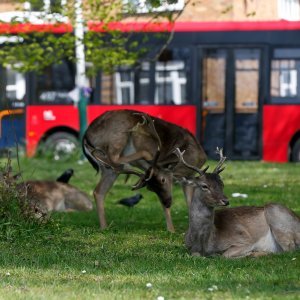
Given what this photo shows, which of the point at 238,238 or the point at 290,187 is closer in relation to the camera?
the point at 238,238

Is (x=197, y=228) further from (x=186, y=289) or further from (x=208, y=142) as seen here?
(x=208, y=142)

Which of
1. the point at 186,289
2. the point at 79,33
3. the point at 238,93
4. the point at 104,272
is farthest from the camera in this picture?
the point at 238,93

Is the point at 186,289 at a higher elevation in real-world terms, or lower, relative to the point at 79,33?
lower

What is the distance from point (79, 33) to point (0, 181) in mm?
13055

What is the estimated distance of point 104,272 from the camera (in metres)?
9.55

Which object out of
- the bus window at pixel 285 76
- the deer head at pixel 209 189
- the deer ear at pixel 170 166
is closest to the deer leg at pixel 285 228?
the deer head at pixel 209 189

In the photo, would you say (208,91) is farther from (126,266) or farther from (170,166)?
(126,266)

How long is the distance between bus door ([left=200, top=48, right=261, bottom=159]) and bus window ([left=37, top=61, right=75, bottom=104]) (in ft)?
10.7

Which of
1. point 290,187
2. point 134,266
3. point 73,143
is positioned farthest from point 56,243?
point 73,143

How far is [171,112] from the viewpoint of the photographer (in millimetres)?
27344

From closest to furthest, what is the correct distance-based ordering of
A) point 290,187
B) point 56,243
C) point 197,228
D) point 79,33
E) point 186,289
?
point 186,289 → point 197,228 → point 56,243 → point 290,187 → point 79,33

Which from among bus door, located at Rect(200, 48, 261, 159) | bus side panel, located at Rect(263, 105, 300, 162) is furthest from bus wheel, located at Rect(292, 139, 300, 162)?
bus door, located at Rect(200, 48, 261, 159)

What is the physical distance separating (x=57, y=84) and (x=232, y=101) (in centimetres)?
431

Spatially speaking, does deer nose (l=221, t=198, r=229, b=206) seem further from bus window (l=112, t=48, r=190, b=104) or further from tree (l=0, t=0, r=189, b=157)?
bus window (l=112, t=48, r=190, b=104)
